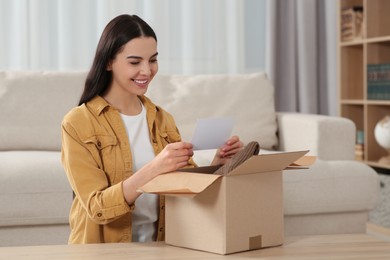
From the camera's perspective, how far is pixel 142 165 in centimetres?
176

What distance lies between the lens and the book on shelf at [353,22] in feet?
13.8

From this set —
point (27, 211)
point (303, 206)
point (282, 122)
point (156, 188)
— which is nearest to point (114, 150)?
point (156, 188)

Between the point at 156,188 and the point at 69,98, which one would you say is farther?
the point at 69,98

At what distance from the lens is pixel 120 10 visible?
4121 mm

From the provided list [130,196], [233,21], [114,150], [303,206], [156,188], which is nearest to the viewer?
[156,188]

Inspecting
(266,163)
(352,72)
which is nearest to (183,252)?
(266,163)

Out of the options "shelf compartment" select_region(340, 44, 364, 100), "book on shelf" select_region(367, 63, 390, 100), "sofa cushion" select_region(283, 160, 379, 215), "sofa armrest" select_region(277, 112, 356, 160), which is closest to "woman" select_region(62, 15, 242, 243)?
"sofa cushion" select_region(283, 160, 379, 215)

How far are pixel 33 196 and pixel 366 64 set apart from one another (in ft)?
7.44

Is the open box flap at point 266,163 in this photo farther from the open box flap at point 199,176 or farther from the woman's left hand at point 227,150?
the woman's left hand at point 227,150

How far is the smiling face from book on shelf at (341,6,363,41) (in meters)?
2.68

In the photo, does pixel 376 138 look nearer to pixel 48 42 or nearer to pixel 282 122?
pixel 282 122

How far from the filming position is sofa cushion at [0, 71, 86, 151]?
3.10 meters

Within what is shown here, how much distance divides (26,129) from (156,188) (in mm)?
1780

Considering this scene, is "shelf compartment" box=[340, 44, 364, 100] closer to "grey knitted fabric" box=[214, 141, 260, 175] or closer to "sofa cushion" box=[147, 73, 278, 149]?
"sofa cushion" box=[147, 73, 278, 149]
